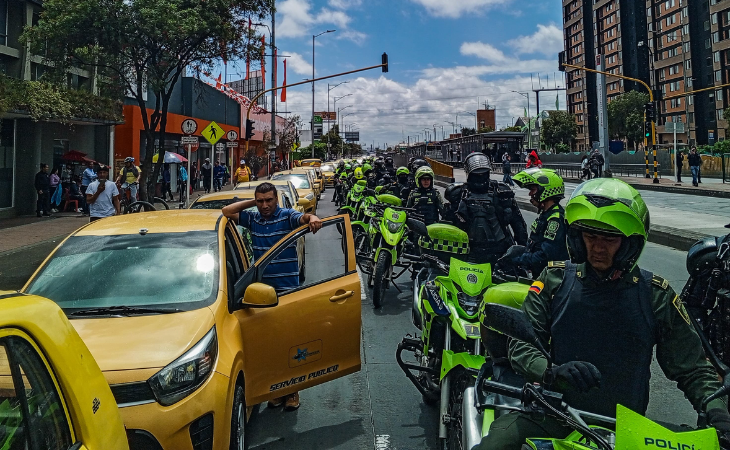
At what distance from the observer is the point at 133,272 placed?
13.7ft

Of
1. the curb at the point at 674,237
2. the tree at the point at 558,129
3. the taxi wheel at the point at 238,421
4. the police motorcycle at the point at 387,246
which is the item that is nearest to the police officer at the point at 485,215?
the police motorcycle at the point at 387,246

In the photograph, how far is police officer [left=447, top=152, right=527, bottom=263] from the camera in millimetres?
5824

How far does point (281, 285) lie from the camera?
17.3ft

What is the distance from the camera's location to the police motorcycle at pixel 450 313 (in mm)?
3637

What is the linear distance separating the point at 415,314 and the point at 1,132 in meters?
19.8

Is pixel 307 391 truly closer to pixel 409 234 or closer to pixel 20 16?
pixel 409 234

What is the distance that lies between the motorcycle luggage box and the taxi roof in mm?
1793

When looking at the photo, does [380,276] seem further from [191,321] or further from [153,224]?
[191,321]

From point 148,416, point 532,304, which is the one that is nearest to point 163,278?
point 148,416

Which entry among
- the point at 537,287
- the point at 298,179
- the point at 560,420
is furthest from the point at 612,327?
the point at 298,179

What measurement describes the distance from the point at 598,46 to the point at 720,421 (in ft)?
353

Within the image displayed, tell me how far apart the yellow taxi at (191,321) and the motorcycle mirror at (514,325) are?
1705mm

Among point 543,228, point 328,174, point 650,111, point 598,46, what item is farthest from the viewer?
point 598,46

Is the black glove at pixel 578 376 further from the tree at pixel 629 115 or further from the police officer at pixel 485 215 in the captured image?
the tree at pixel 629 115
